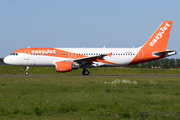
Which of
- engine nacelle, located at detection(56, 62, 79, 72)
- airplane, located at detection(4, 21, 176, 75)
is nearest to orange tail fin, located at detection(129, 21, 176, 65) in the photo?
airplane, located at detection(4, 21, 176, 75)

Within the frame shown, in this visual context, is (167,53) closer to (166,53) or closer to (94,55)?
(166,53)

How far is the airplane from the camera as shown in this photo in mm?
29859

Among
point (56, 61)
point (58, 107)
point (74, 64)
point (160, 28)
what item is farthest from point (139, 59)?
point (58, 107)

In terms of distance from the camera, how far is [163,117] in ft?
24.4

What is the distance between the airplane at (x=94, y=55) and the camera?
1176 inches

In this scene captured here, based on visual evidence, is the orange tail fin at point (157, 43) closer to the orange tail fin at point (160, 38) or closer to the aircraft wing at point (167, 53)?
the orange tail fin at point (160, 38)

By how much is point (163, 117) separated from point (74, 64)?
2148 centimetres

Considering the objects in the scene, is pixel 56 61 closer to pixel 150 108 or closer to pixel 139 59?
pixel 139 59

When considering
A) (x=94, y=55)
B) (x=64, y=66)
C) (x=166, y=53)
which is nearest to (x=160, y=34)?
(x=166, y=53)

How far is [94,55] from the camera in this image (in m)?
30.5

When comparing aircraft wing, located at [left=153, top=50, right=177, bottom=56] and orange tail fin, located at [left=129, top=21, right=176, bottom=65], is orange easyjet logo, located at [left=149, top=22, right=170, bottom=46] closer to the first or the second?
orange tail fin, located at [left=129, top=21, right=176, bottom=65]

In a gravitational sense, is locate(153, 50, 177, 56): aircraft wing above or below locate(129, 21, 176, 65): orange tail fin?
below

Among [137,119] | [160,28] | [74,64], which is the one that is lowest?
→ [137,119]

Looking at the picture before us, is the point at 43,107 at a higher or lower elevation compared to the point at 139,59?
lower
